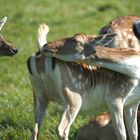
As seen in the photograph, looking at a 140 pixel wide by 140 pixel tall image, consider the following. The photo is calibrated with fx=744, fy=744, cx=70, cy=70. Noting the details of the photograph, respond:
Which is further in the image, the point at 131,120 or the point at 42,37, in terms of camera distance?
the point at 131,120

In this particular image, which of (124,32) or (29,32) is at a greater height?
(124,32)

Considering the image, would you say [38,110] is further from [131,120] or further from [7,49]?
[7,49]

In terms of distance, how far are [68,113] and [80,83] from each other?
350 mm

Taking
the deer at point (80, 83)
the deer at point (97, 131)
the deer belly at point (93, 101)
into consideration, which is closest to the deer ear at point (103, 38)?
the deer at point (80, 83)

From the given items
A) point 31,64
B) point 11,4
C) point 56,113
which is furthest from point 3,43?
point 11,4

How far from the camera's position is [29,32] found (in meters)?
18.2

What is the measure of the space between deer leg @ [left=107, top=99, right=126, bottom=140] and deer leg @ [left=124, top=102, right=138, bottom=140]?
277 mm

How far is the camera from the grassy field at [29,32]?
30.0 ft

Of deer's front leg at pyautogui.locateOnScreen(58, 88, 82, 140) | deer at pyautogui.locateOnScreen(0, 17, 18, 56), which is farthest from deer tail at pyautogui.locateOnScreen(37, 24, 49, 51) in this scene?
deer at pyautogui.locateOnScreen(0, 17, 18, 56)

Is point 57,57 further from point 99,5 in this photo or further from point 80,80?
point 99,5

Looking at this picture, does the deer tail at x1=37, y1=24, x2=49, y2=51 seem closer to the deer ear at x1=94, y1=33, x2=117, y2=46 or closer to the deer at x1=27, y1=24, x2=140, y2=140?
the deer at x1=27, y1=24, x2=140, y2=140

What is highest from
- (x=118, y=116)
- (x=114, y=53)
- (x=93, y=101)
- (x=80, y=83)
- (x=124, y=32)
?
(x=114, y=53)

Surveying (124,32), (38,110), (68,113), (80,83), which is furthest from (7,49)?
(68,113)

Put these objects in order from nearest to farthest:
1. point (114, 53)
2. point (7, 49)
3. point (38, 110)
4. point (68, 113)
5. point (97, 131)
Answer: point (68, 113)
point (114, 53)
point (38, 110)
point (97, 131)
point (7, 49)
